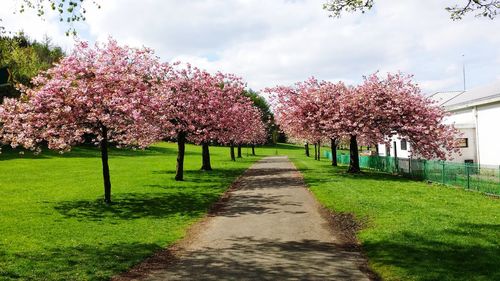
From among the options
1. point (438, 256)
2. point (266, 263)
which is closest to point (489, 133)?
point (438, 256)

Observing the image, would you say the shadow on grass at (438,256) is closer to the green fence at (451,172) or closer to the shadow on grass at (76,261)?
the shadow on grass at (76,261)

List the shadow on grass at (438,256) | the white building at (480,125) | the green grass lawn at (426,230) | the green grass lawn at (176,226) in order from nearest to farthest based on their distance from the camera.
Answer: the shadow on grass at (438,256), the green grass lawn at (426,230), the green grass lawn at (176,226), the white building at (480,125)

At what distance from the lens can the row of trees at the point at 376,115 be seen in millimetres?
30141

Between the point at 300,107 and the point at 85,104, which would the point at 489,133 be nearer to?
the point at 300,107

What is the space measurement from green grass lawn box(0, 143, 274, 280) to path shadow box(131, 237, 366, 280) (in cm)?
149

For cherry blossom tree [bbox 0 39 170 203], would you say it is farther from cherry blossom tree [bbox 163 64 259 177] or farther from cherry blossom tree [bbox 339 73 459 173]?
cherry blossom tree [bbox 339 73 459 173]

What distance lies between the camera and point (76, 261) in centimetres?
1010

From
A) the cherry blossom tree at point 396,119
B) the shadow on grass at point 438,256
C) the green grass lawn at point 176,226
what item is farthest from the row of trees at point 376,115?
the shadow on grass at point 438,256

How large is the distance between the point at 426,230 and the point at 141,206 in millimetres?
12007

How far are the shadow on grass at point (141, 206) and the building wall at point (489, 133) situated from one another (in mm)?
21197

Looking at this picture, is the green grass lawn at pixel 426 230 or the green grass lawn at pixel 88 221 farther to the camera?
the green grass lawn at pixel 88 221

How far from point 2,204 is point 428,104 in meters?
28.8

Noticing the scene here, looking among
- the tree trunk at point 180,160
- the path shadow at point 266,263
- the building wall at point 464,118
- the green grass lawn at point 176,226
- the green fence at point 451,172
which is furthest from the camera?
the building wall at point 464,118

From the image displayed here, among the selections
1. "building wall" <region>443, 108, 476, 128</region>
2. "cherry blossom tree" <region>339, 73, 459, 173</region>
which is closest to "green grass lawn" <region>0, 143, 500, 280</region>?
"cherry blossom tree" <region>339, 73, 459, 173</region>
